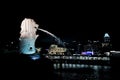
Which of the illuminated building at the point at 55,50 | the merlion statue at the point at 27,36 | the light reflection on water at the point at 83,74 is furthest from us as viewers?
the illuminated building at the point at 55,50

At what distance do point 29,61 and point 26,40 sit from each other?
493 inches

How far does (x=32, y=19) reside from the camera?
53.8 meters

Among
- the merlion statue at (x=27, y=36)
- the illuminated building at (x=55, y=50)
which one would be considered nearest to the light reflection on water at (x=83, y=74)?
the merlion statue at (x=27, y=36)

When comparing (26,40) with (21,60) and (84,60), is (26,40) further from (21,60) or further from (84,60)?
(84,60)

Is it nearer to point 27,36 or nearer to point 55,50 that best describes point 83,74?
point 27,36

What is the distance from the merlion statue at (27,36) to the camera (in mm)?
52906

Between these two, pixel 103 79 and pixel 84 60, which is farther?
pixel 84 60

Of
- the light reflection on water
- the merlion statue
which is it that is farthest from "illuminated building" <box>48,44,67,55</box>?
the merlion statue

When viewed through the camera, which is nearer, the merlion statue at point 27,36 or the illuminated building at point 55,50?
the merlion statue at point 27,36

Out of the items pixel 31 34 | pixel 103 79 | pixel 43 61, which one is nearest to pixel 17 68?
pixel 43 61

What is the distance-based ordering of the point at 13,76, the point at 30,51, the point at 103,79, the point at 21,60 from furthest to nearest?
1. the point at 30,51
2. the point at 103,79
3. the point at 21,60
4. the point at 13,76

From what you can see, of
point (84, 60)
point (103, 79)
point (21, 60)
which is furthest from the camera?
point (84, 60)

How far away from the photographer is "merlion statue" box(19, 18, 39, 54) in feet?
174

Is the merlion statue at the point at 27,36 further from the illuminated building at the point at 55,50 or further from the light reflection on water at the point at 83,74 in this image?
the illuminated building at the point at 55,50
